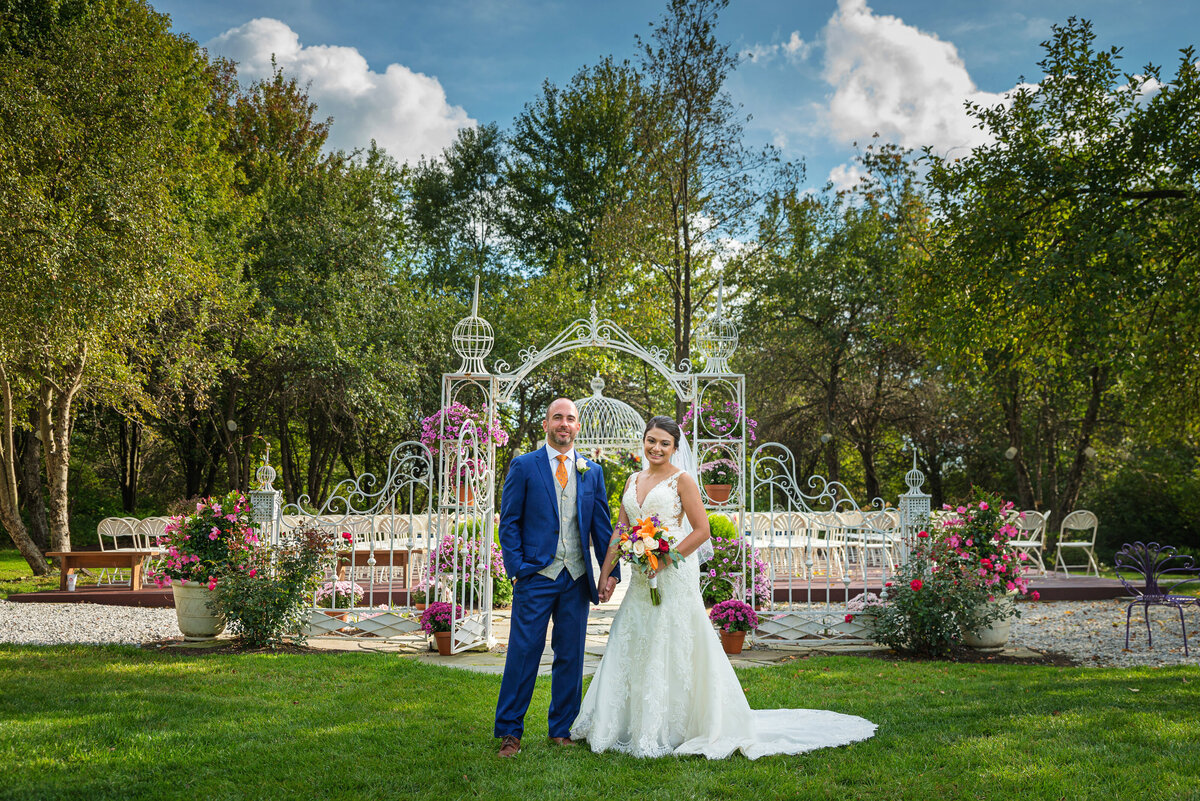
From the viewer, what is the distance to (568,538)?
4.49m

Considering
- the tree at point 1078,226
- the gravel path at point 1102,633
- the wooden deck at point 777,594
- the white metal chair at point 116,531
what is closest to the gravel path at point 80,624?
the wooden deck at point 777,594

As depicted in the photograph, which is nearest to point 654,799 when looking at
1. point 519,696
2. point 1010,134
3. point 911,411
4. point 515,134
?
point 519,696

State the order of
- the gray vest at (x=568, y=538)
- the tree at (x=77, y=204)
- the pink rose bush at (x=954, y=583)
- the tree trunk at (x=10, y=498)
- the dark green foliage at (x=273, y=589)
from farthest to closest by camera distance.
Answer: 1. the tree trunk at (x=10, y=498)
2. the tree at (x=77, y=204)
3. the dark green foliage at (x=273, y=589)
4. the pink rose bush at (x=954, y=583)
5. the gray vest at (x=568, y=538)

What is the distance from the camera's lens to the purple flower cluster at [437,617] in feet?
24.7

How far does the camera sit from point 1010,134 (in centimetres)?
1065

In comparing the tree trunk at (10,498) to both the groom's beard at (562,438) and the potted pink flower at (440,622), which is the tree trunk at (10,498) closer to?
the potted pink flower at (440,622)

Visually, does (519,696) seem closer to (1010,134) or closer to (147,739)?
(147,739)

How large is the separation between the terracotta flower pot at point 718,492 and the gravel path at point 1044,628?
10.9 feet

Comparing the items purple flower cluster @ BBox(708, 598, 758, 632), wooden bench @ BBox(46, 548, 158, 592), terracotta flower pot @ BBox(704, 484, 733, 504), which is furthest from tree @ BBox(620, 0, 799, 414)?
wooden bench @ BBox(46, 548, 158, 592)

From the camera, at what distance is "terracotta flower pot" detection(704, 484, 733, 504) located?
9.21 metres

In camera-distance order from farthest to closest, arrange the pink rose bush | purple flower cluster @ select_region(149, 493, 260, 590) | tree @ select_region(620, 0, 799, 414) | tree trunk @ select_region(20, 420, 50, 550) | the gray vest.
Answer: tree trunk @ select_region(20, 420, 50, 550) < tree @ select_region(620, 0, 799, 414) < purple flower cluster @ select_region(149, 493, 260, 590) < the pink rose bush < the gray vest

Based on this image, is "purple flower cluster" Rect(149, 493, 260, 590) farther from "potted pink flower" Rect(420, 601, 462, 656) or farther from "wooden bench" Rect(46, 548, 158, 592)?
"wooden bench" Rect(46, 548, 158, 592)

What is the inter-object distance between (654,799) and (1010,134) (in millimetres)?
10244

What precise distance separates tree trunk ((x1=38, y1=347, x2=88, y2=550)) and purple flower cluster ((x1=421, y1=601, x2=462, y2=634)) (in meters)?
9.03
